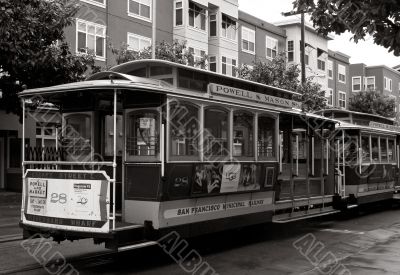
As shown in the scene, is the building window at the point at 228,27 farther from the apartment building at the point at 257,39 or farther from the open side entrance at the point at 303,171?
the open side entrance at the point at 303,171

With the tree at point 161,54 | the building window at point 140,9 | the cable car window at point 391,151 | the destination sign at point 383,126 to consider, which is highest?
the building window at point 140,9

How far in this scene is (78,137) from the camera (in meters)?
9.30

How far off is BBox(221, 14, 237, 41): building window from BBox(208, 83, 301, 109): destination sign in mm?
21318

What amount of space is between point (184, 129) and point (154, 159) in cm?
78

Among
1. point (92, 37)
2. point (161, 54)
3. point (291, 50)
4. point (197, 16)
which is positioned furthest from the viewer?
point (291, 50)

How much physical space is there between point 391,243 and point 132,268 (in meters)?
5.73

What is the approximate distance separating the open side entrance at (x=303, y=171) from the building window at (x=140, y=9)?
15.7 meters

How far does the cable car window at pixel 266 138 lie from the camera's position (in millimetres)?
10555

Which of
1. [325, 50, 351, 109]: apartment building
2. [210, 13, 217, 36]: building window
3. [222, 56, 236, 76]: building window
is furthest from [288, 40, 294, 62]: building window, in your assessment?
[210, 13, 217, 36]: building window

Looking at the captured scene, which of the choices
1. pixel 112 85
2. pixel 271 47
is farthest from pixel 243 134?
pixel 271 47

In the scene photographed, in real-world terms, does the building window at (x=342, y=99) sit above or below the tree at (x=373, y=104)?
above

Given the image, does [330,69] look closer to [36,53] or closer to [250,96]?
[36,53]

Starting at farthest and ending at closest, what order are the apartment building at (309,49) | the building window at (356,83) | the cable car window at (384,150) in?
the building window at (356,83)
the apartment building at (309,49)
the cable car window at (384,150)

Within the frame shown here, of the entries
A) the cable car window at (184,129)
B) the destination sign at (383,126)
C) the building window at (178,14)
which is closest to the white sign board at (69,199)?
the cable car window at (184,129)
